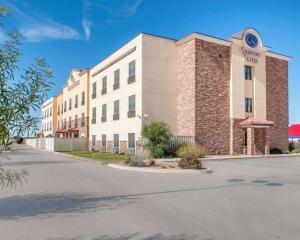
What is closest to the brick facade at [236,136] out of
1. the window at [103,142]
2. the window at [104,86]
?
the window at [103,142]

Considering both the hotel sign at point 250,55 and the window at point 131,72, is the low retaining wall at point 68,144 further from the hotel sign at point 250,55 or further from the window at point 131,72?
the hotel sign at point 250,55

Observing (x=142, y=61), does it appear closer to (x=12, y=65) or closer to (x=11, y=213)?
(x=11, y=213)

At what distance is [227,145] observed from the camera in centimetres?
2998

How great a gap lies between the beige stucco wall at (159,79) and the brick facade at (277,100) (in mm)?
11371

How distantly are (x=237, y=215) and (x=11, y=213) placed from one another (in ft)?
17.8

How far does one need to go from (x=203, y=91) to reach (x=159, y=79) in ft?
14.6

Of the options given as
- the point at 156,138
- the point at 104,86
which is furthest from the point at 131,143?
the point at 104,86

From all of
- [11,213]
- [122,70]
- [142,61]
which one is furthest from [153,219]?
[122,70]

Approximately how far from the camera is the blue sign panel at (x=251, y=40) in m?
32.0

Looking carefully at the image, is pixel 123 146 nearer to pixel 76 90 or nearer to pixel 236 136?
pixel 236 136

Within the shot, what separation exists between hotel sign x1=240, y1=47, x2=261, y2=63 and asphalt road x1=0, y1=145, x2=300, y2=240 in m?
21.7

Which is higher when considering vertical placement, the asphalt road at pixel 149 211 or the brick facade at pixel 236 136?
the brick facade at pixel 236 136

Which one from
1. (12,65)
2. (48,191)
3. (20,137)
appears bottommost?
(48,191)

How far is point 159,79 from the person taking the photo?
98.1ft
